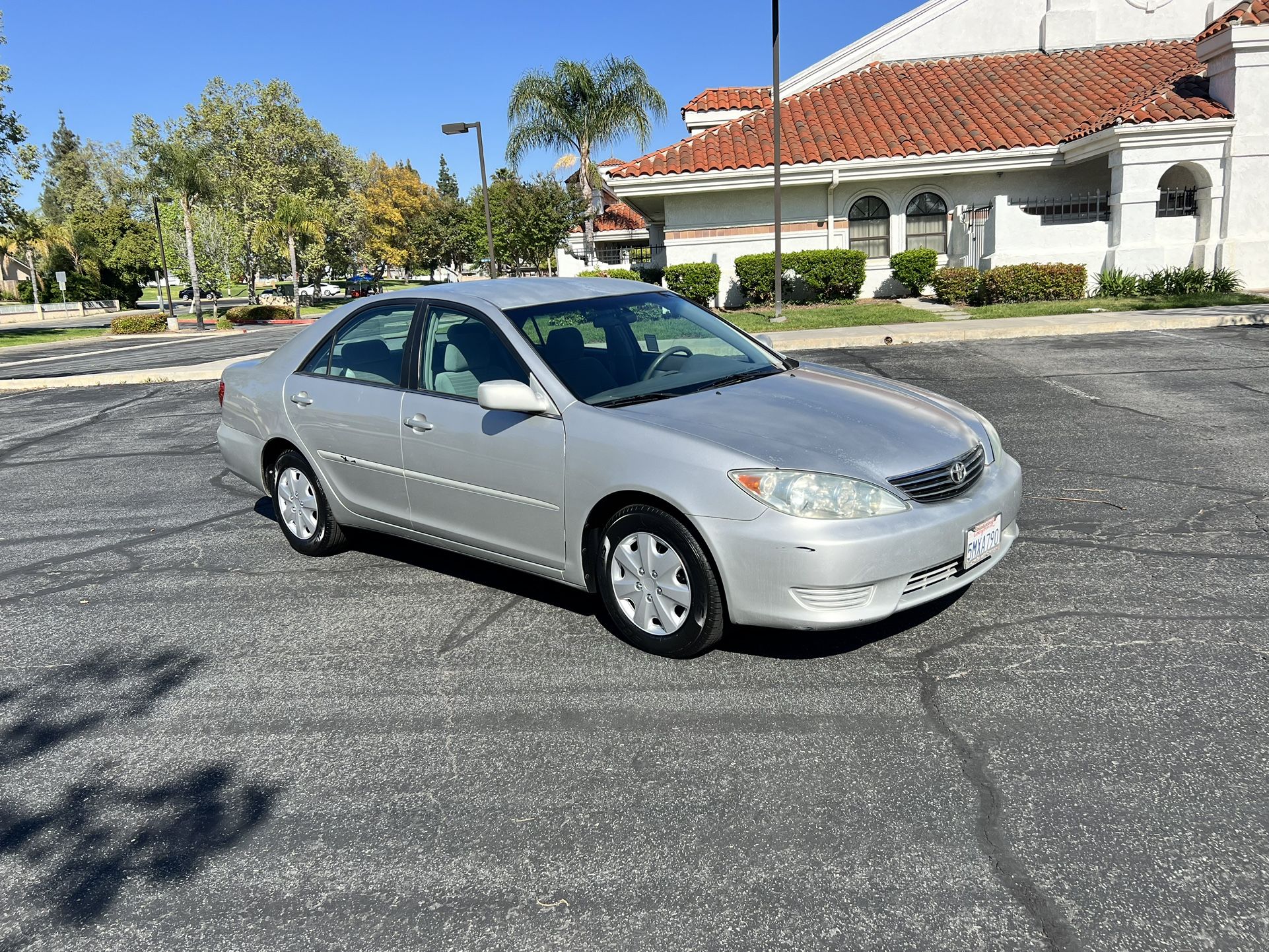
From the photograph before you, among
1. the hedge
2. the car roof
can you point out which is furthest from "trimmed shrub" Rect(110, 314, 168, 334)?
the car roof

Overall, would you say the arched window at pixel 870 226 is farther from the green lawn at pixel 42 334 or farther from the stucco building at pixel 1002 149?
the green lawn at pixel 42 334

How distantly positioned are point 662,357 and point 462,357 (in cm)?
106

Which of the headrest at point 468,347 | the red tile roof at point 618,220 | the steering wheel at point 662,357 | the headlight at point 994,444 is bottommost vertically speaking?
the headlight at point 994,444

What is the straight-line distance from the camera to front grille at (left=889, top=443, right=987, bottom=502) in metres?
4.11

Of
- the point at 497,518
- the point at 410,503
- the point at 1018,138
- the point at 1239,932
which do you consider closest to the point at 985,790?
the point at 1239,932

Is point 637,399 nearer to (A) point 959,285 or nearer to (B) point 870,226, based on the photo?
(A) point 959,285

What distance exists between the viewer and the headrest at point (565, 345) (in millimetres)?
4957

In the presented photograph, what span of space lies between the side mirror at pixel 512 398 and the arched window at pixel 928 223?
20.2 metres

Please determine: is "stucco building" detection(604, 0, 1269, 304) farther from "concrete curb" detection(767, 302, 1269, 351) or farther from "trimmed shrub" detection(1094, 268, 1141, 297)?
"concrete curb" detection(767, 302, 1269, 351)

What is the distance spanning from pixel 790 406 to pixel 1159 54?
84.3ft

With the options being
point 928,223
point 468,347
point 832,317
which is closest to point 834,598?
point 468,347

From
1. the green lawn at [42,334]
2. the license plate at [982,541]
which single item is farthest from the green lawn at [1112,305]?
Result: the green lawn at [42,334]

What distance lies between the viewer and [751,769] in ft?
11.4

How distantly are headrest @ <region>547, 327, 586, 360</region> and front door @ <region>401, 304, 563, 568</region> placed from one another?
18cm
